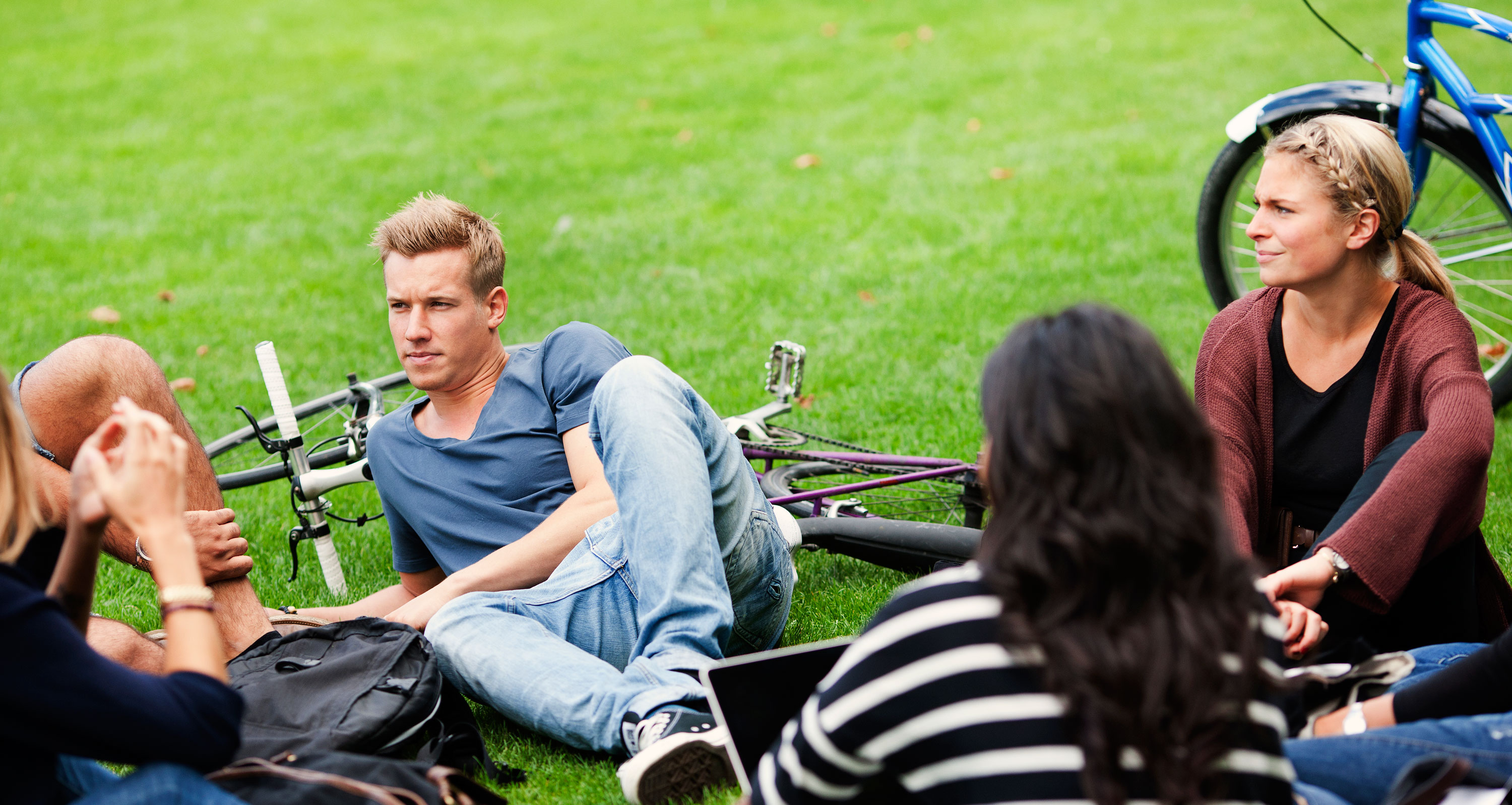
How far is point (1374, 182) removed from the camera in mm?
2914

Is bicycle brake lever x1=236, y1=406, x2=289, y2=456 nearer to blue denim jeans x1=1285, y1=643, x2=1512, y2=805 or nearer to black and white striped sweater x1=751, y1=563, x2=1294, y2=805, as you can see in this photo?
black and white striped sweater x1=751, y1=563, x2=1294, y2=805

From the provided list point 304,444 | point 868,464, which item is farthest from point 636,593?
point 304,444

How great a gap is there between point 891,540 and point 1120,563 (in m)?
2.19

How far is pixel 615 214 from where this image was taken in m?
8.15

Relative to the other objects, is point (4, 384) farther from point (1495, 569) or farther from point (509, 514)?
point (1495, 569)

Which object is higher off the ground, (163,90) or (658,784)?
(163,90)

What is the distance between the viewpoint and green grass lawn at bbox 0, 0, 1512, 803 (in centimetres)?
579

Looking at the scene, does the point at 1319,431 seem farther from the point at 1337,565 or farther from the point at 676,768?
the point at 676,768

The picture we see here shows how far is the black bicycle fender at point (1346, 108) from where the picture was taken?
4320 mm

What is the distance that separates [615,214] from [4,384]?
644cm

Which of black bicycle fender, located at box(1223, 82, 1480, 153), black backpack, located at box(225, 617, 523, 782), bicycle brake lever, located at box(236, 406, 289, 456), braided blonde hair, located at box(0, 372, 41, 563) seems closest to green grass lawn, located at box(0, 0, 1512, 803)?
black backpack, located at box(225, 617, 523, 782)

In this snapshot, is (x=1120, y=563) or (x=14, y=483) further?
(x=14, y=483)

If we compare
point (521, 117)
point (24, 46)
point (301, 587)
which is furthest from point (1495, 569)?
point (24, 46)

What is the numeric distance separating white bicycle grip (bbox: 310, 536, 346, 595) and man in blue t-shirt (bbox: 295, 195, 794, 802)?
0.46m
